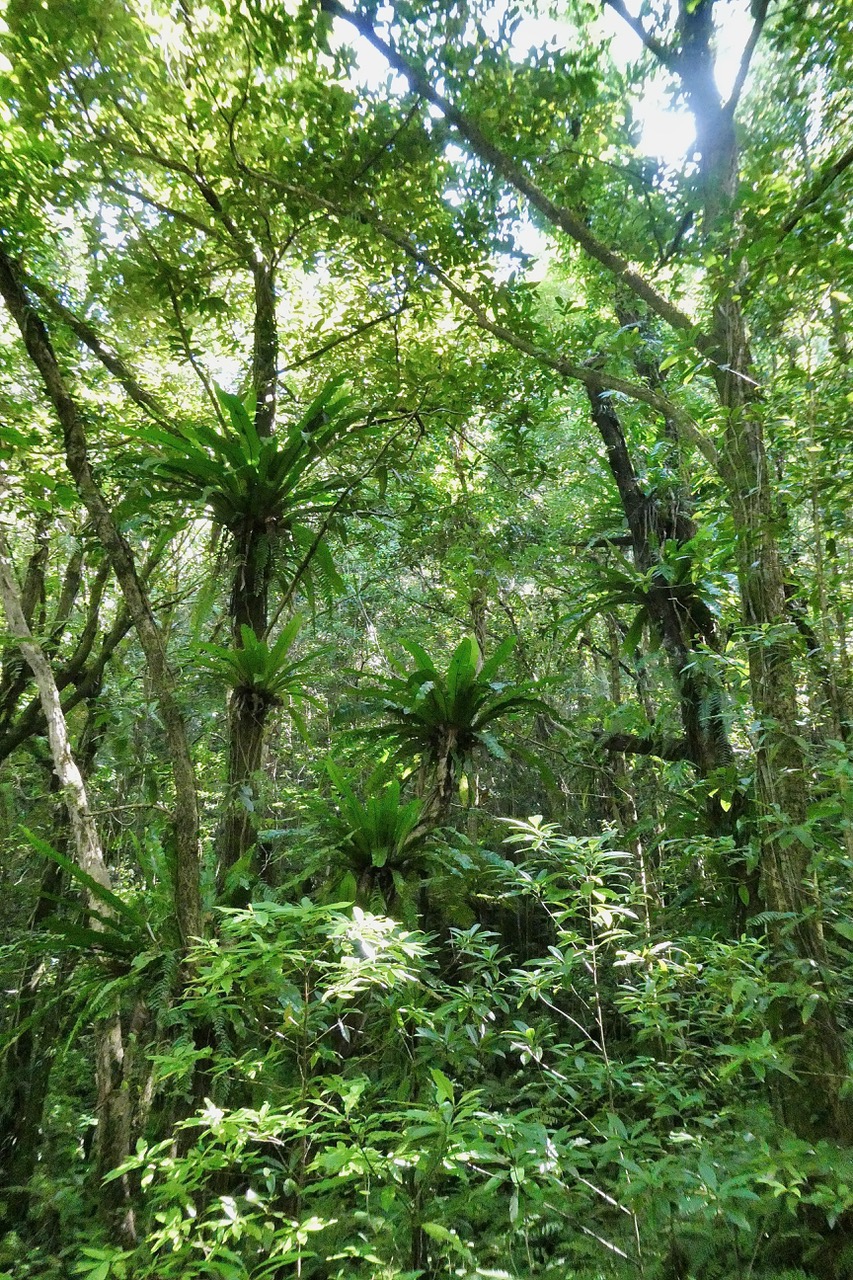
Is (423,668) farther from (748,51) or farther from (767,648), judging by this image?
(748,51)

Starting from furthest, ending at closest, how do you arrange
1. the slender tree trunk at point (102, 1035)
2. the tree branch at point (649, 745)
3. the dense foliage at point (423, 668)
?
the tree branch at point (649, 745) < the slender tree trunk at point (102, 1035) < the dense foliage at point (423, 668)

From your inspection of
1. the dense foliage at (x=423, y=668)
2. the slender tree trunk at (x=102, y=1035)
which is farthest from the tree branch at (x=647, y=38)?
the slender tree trunk at (x=102, y=1035)

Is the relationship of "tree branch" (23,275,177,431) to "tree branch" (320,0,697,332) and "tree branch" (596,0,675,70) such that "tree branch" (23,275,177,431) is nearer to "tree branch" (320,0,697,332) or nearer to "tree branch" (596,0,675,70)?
"tree branch" (320,0,697,332)

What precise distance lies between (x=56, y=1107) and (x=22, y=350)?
5.21 m

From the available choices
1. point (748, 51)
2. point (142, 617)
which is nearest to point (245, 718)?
point (142, 617)

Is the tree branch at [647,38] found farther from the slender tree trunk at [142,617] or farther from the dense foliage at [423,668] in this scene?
the slender tree trunk at [142,617]

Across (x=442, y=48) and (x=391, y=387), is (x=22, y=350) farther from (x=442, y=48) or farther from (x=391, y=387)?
(x=442, y=48)

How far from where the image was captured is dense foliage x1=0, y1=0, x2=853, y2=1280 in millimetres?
1850

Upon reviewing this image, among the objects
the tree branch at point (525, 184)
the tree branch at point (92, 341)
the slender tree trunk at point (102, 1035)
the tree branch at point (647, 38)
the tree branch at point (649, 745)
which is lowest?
the slender tree trunk at point (102, 1035)

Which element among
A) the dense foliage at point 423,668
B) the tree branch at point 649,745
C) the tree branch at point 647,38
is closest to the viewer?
the dense foliage at point 423,668

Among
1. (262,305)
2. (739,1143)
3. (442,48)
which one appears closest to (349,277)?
(262,305)

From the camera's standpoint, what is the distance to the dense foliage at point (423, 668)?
1.85 m

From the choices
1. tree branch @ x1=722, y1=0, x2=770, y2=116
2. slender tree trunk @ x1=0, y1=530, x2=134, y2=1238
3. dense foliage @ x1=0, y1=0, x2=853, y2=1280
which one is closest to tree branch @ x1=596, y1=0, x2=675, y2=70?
dense foliage @ x1=0, y1=0, x2=853, y2=1280

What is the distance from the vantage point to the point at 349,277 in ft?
12.0
